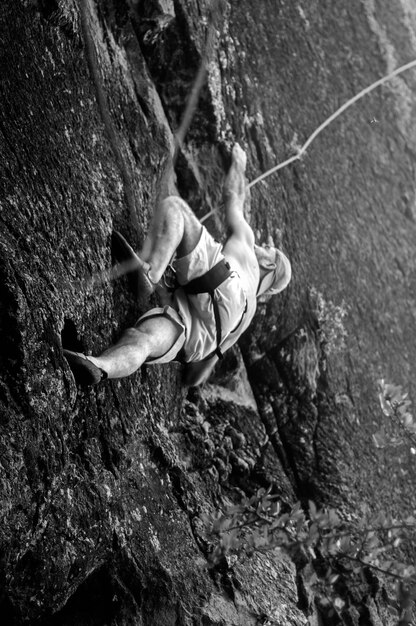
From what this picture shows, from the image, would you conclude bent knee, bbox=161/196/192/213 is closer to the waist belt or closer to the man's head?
the waist belt

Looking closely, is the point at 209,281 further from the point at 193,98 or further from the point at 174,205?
the point at 193,98

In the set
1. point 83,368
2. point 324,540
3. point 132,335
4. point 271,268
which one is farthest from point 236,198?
point 324,540

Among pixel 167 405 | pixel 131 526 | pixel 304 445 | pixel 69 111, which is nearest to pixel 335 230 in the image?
pixel 304 445

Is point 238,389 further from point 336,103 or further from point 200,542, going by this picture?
point 336,103

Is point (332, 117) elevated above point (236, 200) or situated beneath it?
situated beneath

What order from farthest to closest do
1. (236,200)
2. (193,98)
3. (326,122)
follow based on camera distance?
(326,122)
(193,98)
(236,200)

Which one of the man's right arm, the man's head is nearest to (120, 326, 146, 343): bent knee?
the man's right arm
